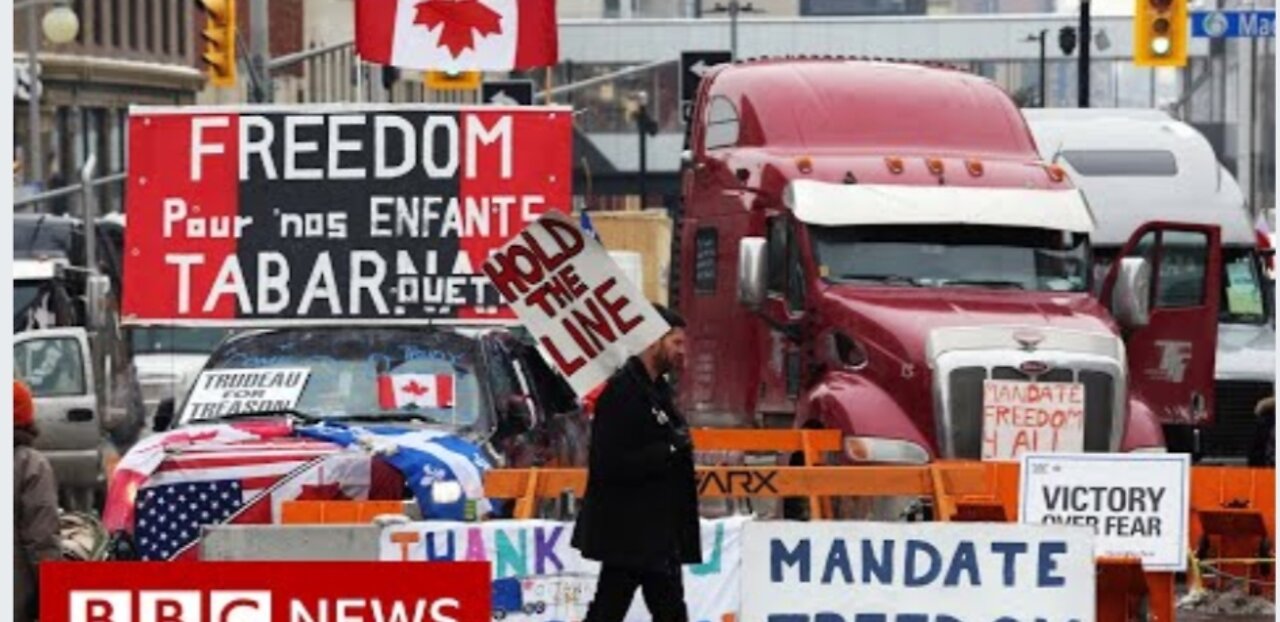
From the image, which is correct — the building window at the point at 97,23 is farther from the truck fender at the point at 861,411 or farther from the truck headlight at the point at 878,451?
the truck headlight at the point at 878,451

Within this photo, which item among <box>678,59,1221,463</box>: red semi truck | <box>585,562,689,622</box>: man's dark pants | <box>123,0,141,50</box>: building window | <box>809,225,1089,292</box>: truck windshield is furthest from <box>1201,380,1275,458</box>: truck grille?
<box>123,0,141,50</box>: building window

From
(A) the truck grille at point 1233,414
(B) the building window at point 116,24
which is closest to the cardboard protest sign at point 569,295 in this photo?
(A) the truck grille at point 1233,414

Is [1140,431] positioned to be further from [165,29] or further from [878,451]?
[165,29]

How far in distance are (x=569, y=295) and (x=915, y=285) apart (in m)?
8.27

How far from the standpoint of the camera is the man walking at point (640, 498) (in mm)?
14602

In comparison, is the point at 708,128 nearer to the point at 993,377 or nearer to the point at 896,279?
the point at 896,279

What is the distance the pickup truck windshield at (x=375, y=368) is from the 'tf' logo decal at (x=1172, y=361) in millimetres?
6410

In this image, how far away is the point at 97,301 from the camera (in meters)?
31.5

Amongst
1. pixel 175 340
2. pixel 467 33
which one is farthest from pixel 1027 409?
pixel 175 340

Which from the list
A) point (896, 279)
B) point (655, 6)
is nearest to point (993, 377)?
point (896, 279)

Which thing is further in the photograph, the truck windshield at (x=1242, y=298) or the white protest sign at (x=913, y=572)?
the truck windshield at (x=1242, y=298)

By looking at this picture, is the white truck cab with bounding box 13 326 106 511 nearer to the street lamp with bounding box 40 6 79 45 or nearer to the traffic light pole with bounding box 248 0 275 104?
the traffic light pole with bounding box 248 0 275 104

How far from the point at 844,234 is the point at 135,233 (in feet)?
15.8

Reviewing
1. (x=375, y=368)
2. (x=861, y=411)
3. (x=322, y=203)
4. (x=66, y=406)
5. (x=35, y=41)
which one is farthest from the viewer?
(x=35, y=41)
